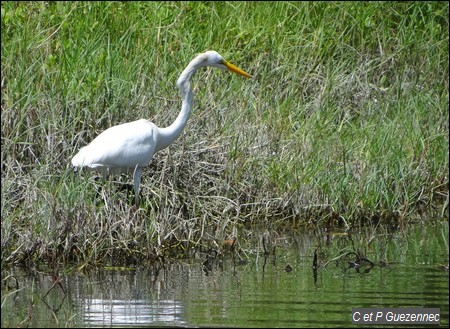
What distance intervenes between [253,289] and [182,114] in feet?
6.75

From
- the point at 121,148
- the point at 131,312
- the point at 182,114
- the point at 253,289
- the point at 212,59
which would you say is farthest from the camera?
the point at 212,59

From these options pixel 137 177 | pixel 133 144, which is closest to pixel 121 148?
pixel 133 144

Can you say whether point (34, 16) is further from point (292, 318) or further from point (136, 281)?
point (292, 318)

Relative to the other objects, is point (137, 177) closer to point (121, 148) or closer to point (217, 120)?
point (121, 148)

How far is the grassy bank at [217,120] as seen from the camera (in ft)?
23.4

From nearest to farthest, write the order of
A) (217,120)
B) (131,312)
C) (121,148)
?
1. (131,312)
2. (121,148)
3. (217,120)

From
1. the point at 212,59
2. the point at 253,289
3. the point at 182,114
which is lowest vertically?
the point at 253,289

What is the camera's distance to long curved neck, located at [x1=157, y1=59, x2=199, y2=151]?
789cm

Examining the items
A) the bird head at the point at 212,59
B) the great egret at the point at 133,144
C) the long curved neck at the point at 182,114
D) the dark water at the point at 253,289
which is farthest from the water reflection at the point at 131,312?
the bird head at the point at 212,59

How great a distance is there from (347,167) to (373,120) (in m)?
1.33

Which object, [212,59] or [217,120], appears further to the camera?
[217,120]

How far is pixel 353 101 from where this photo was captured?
1003cm

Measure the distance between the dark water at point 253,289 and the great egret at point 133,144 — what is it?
0.87 m

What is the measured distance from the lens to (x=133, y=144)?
25.0 feet
